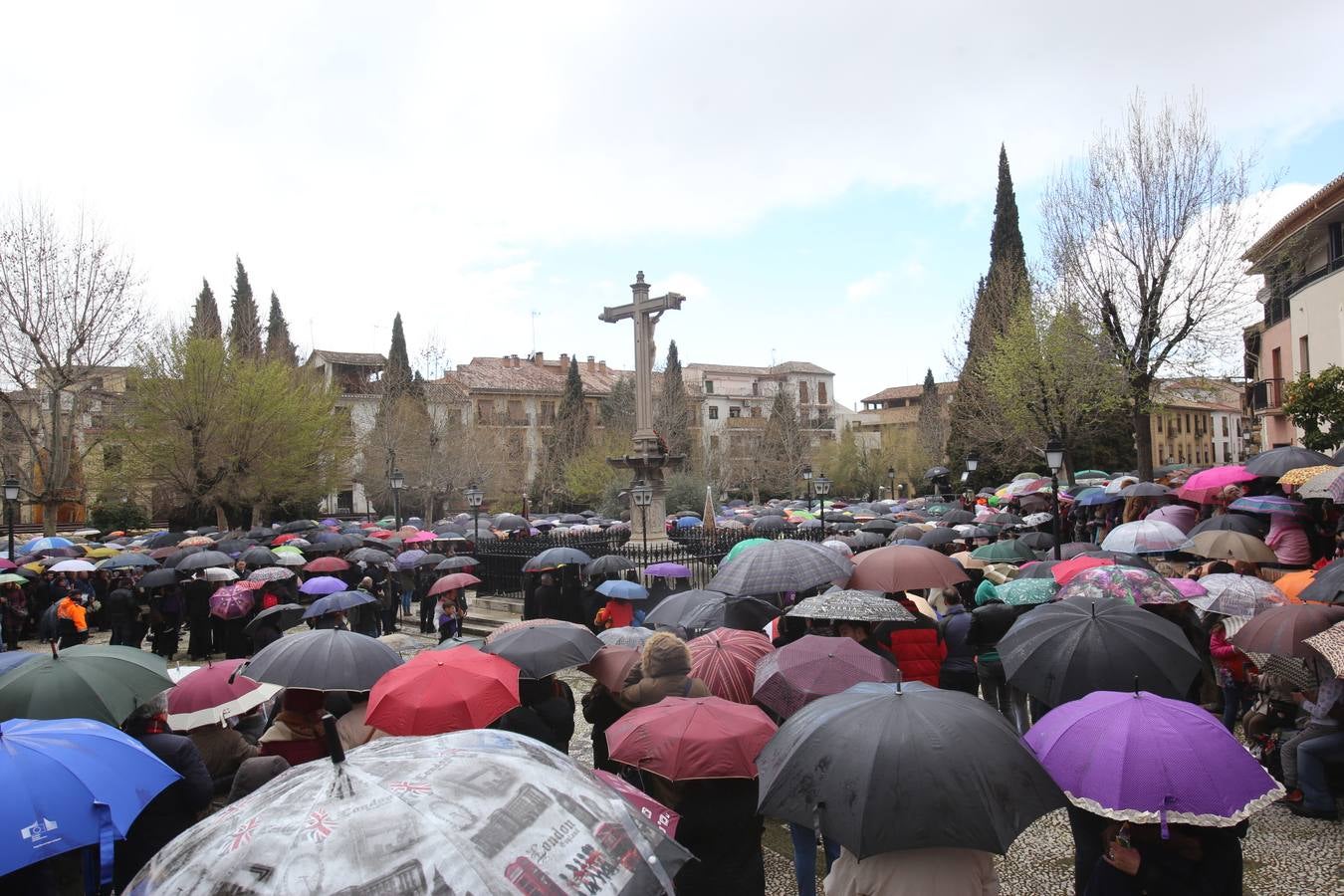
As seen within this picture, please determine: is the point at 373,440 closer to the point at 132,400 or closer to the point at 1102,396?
the point at 132,400

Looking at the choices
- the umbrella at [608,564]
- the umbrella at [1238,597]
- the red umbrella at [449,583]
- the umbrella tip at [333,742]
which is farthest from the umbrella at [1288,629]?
the red umbrella at [449,583]

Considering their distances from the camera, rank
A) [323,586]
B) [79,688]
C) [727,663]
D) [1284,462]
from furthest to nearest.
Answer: [323,586] < [1284,462] < [727,663] < [79,688]

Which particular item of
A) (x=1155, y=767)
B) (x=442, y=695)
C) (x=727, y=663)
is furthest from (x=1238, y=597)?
(x=442, y=695)

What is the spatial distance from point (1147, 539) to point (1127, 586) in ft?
13.5

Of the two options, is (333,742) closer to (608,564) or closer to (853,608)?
(853,608)

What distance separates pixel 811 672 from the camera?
17.4 ft

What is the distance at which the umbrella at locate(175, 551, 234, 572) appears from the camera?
559 inches

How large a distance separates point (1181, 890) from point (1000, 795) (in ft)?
2.89

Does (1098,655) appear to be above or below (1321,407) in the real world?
below

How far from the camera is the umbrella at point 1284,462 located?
12.0m

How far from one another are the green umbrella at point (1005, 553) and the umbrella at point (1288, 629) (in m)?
5.44

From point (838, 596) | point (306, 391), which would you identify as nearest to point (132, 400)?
point (306, 391)

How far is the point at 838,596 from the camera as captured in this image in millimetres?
6562

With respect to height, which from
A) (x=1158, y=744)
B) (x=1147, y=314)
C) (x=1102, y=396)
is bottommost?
(x=1158, y=744)
